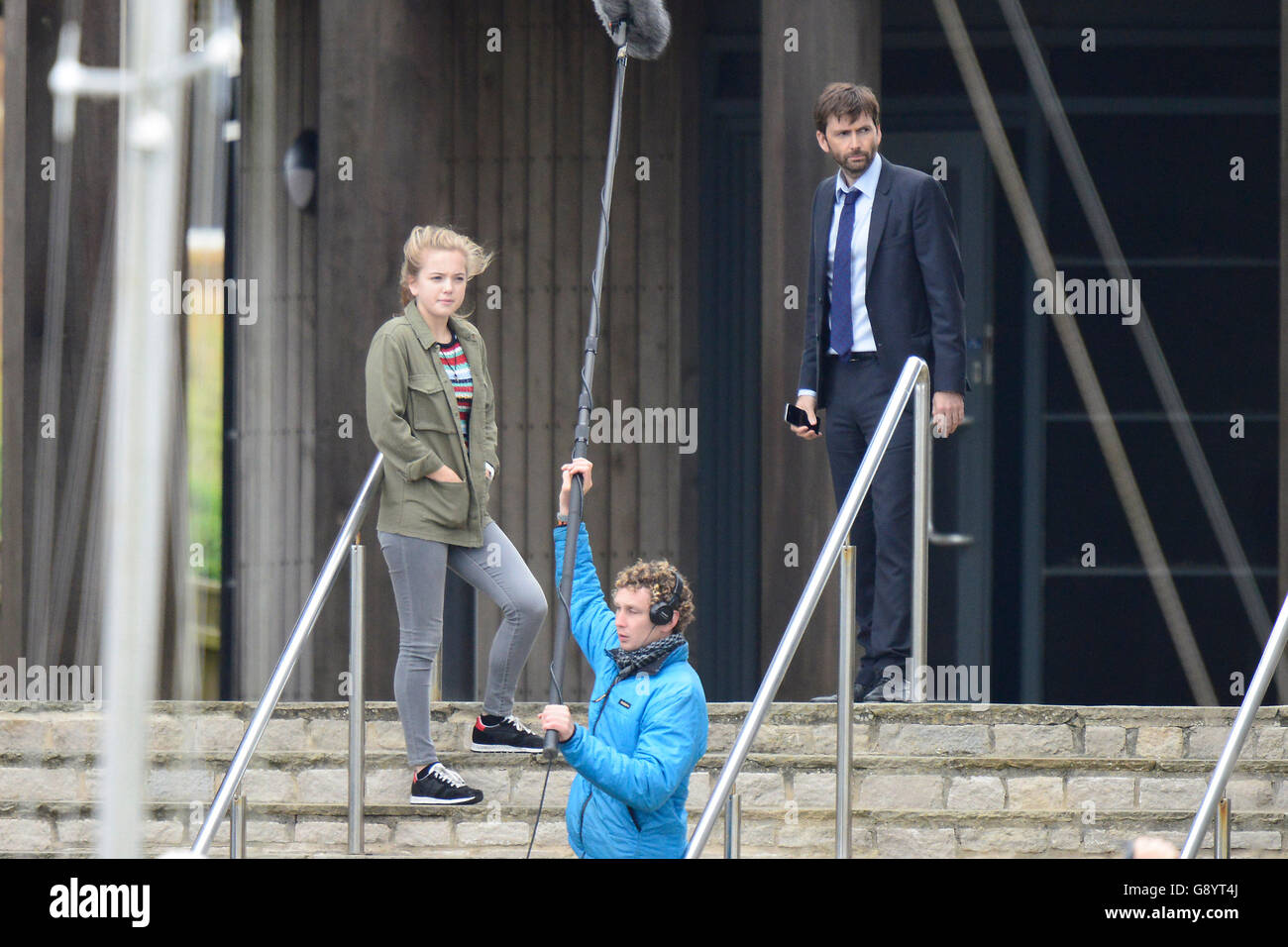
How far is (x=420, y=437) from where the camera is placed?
5520mm

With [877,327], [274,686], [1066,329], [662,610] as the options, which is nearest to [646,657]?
[662,610]

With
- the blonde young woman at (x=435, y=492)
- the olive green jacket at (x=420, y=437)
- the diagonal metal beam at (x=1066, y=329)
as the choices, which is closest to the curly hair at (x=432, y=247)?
the blonde young woman at (x=435, y=492)

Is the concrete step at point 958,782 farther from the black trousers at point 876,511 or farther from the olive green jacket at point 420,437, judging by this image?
the olive green jacket at point 420,437

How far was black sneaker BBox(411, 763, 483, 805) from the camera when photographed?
17.8 feet

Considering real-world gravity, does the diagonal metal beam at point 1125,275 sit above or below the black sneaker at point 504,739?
above

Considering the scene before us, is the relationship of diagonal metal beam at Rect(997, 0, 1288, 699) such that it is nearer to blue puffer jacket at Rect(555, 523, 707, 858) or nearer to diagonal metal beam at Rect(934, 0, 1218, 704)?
diagonal metal beam at Rect(934, 0, 1218, 704)

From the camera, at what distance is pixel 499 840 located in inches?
222

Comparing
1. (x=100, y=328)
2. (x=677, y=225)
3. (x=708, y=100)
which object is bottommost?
(x=100, y=328)

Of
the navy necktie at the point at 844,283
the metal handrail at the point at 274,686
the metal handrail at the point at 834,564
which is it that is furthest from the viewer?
the navy necktie at the point at 844,283

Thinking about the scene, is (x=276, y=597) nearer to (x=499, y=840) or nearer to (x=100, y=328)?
(x=100, y=328)

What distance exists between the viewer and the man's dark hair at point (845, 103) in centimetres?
579

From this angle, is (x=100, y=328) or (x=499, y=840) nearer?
(x=499, y=840)

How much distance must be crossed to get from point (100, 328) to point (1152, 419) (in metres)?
4.66

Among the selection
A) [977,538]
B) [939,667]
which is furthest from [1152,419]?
[939,667]
